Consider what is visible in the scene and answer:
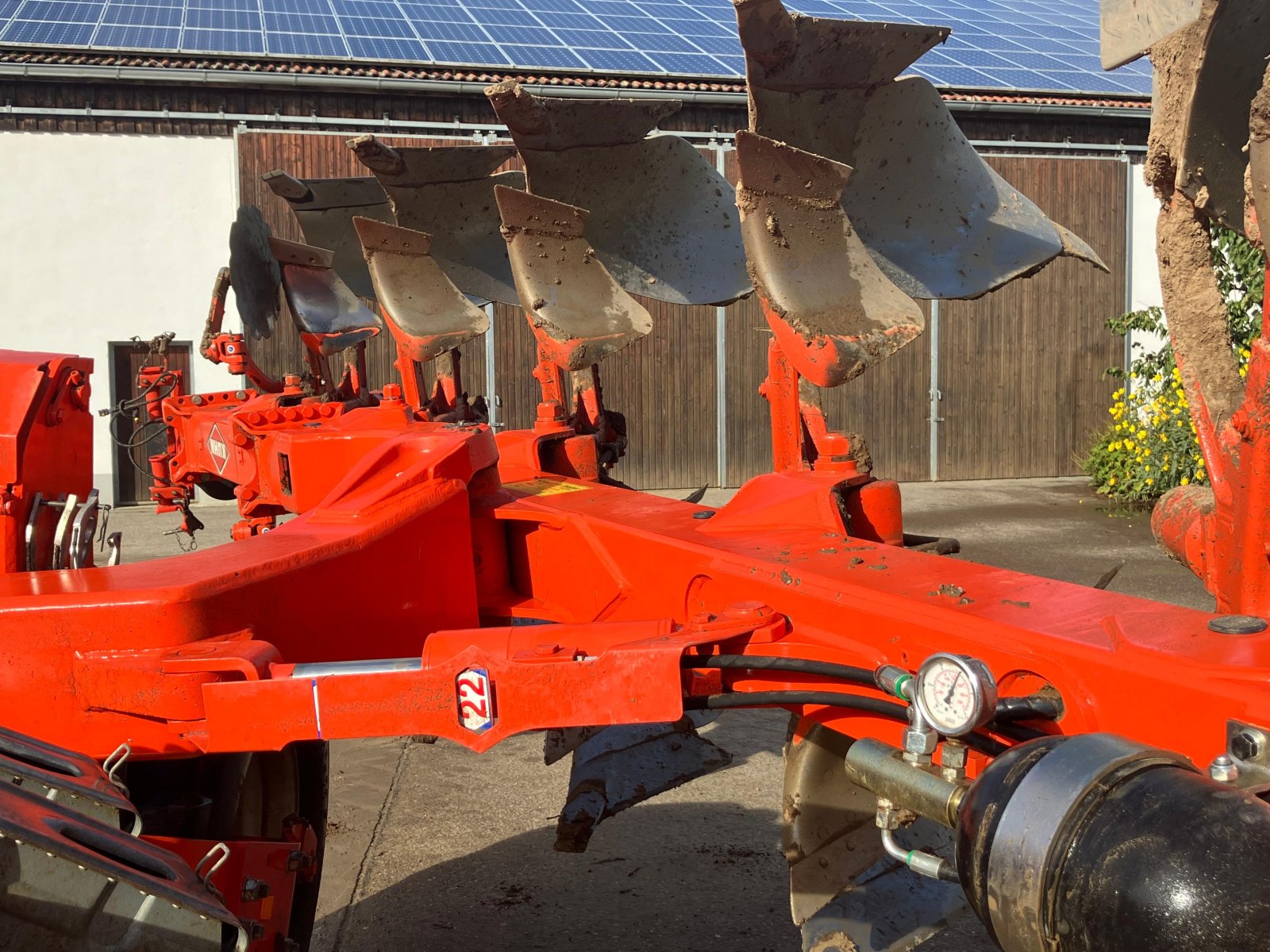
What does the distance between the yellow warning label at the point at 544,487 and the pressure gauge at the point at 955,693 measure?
6.40ft

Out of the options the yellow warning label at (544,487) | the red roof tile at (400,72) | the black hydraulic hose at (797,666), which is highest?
the red roof tile at (400,72)

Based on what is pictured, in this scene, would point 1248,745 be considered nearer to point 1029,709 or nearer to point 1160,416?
point 1029,709

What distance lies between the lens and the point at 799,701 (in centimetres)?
221

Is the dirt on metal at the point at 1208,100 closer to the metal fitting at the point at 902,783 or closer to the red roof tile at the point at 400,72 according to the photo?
the metal fitting at the point at 902,783

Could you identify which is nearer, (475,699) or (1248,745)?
(1248,745)

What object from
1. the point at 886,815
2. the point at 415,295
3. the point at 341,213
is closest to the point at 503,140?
the point at 341,213

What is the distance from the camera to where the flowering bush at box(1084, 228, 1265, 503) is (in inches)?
352

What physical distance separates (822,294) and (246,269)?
17.6ft

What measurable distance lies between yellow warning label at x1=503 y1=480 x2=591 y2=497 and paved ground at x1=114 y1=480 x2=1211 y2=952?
4.19ft

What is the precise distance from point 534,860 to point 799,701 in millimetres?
2227

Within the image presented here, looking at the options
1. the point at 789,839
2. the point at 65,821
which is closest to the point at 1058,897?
the point at 789,839

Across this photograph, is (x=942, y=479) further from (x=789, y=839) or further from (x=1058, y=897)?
(x=1058, y=897)

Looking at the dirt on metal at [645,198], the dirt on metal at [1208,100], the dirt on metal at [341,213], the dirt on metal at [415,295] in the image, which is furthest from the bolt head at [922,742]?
the dirt on metal at [341,213]

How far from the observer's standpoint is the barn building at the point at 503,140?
12.2 m
